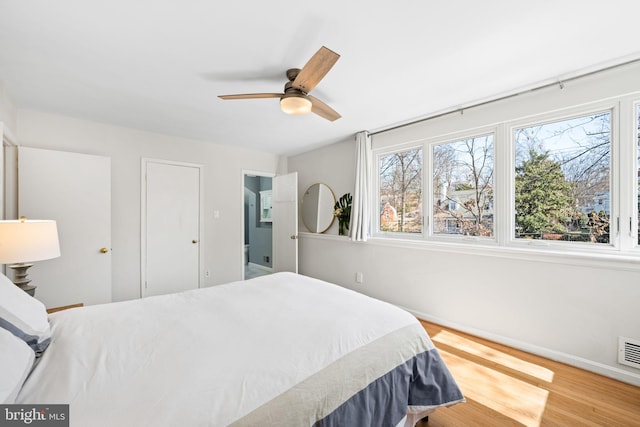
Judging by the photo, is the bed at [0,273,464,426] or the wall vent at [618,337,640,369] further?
the wall vent at [618,337,640,369]

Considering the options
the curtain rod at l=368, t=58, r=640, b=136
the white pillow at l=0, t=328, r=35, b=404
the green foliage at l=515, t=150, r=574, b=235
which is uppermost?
the curtain rod at l=368, t=58, r=640, b=136

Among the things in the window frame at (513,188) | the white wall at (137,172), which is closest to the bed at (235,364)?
the window frame at (513,188)

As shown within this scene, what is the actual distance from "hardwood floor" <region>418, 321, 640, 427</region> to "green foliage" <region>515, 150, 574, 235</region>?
1.12 metres

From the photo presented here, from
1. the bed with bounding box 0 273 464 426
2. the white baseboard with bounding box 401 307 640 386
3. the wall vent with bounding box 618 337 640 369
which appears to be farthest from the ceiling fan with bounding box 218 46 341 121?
the wall vent with bounding box 618 337 640 369

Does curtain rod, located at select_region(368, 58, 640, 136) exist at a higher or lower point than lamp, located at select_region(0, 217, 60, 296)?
higher

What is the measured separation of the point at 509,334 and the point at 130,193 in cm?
443

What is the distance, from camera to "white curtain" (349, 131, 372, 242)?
11.2 ft

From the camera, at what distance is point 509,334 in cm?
238

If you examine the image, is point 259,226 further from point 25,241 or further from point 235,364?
point 235,364

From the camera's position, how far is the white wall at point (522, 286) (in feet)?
6.35

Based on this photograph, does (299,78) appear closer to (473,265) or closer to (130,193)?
(473,265)

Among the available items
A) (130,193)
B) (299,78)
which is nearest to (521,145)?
(299,78)

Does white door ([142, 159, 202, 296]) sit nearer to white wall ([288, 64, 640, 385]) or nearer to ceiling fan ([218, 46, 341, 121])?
ceiling fan ([218, 46, 341, 121])

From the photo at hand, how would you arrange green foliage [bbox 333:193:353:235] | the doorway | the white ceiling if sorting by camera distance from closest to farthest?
the white ceiling
green foliage [bbox 333:193:353:235]
the doorway
